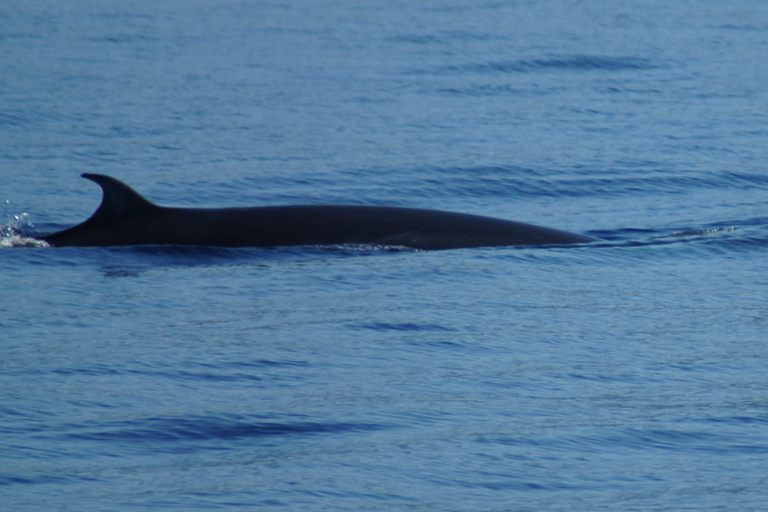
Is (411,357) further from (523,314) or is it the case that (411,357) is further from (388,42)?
(388,42)

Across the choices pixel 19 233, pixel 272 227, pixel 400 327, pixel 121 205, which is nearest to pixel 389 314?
pixel 400 327

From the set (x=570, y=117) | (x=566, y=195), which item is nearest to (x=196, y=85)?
(x=570, y=117)

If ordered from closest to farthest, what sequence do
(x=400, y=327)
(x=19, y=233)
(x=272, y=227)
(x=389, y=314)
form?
(x=400, y=327), (x=389, y=314), (x=272, y=227), (x=19, y=233)

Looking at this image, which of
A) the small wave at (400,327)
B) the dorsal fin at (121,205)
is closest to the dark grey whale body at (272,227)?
the dorsal fin at (121,205)

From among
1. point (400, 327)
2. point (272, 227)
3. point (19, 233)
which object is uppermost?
point (272, 227)

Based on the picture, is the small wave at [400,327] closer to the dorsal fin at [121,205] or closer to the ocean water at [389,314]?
the ocean water at [389,314]

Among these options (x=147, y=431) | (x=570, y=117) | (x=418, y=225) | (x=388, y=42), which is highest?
(x=388, y=42)

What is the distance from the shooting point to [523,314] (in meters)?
7.41

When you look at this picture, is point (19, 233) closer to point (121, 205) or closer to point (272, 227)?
point (121, 205)

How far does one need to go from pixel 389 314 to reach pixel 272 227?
1.78 m

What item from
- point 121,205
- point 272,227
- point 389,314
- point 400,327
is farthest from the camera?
point 272,227

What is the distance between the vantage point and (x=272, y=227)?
A: 8.88 metres

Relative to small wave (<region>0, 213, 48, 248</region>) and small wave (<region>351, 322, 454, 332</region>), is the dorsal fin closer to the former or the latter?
small wave (<region>0, 213, 48, 248</region>)

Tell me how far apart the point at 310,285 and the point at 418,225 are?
1.37 m
